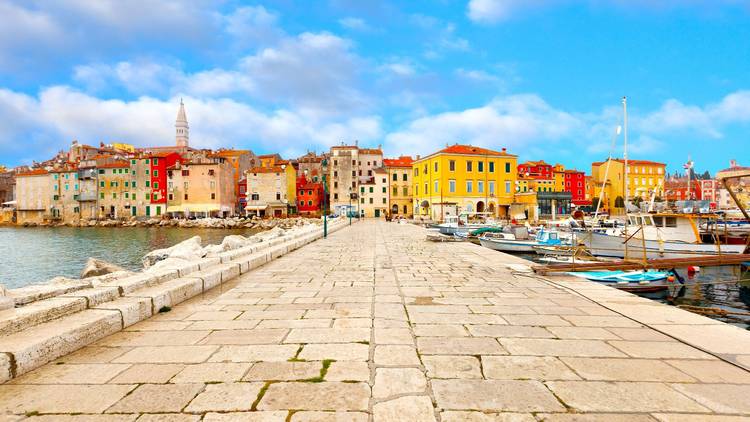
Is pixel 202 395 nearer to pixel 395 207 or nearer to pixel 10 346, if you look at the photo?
pixel 10 346

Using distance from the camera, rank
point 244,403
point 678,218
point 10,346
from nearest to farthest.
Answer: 1. point 244,403
2. point 10,346
3. point 678,218

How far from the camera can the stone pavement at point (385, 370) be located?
2.60 m

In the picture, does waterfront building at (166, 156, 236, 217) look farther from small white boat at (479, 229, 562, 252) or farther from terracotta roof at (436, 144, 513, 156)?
small white boat at (479, 229, 562, 252)

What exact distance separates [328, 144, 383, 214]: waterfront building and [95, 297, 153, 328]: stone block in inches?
2422

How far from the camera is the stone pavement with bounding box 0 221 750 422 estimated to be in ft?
8.54

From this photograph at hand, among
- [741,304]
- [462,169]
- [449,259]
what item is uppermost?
[462,169]

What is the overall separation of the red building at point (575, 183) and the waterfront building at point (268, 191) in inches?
2262

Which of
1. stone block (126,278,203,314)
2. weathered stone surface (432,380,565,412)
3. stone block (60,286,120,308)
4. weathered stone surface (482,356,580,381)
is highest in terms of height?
stone block (60,286,120,308)

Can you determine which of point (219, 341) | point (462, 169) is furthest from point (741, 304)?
point (462, 169)

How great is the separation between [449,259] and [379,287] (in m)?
4.96

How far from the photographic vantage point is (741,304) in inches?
496

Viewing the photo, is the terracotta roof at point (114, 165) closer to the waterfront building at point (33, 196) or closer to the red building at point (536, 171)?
the waterfront building at point (33, 196)

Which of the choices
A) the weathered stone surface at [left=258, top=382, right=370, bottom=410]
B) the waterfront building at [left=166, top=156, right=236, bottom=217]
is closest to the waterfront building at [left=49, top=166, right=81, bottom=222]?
the waterfront building at [left=166, top=156, right=236, bottom=217]

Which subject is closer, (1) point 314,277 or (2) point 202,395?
(2) point 202,395
